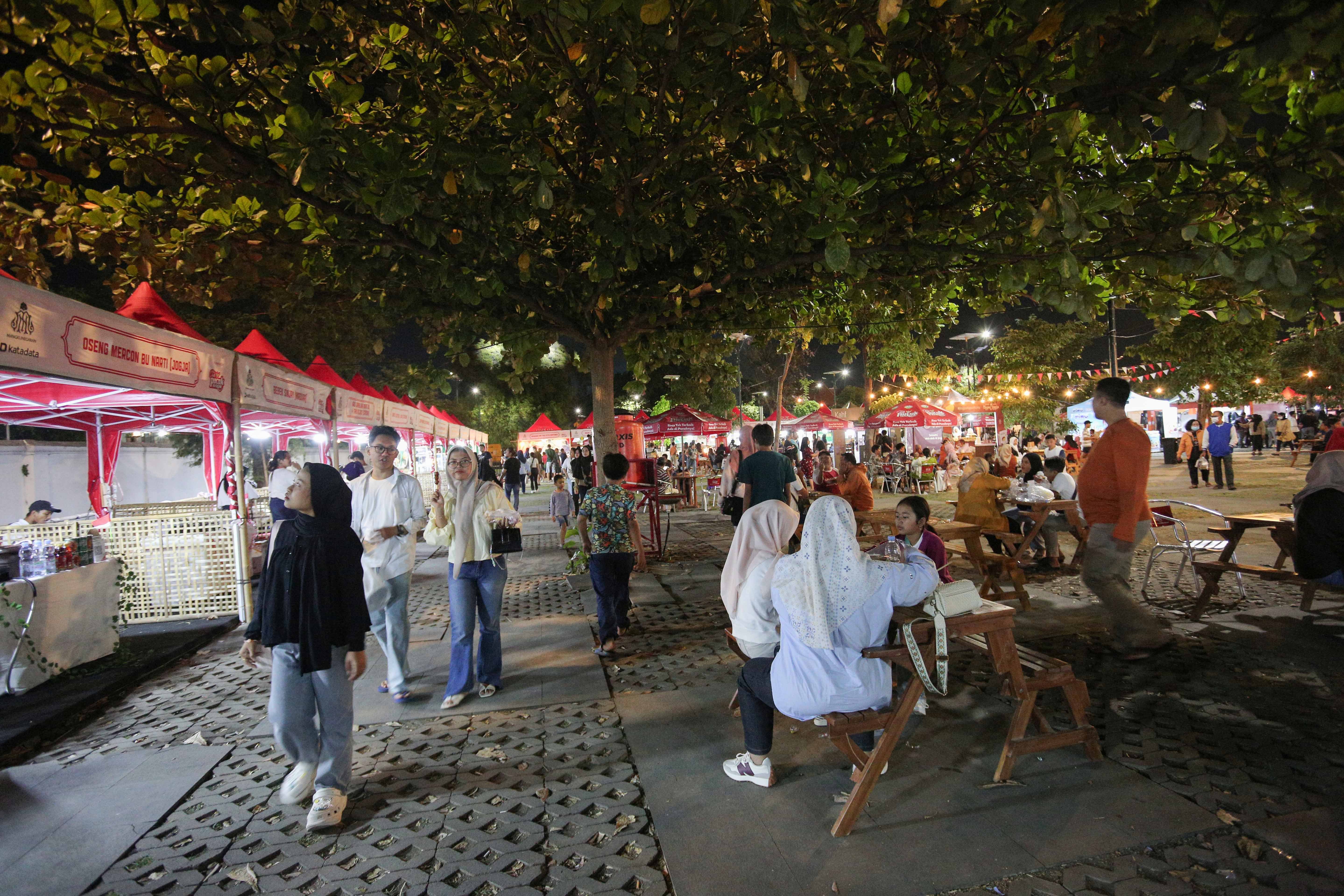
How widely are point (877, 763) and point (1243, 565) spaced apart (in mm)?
4998

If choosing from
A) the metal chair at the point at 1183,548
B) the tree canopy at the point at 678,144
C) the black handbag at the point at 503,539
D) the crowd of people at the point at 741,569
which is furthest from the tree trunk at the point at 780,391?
the black handbag at the point at 503,539

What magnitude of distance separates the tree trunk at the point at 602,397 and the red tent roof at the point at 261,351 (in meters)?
4.46

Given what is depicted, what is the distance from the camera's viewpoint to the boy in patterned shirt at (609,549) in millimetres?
5621

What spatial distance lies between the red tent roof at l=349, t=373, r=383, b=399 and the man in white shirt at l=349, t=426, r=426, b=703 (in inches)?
392

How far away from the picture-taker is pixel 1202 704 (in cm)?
402

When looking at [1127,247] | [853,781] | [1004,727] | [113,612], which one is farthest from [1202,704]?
[113,612]

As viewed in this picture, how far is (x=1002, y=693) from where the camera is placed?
3.72 m

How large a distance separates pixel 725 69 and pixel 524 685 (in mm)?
4529

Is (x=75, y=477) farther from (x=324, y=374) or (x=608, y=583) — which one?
(x=608, y=583)

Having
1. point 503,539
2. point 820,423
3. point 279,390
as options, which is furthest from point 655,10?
point 820,423

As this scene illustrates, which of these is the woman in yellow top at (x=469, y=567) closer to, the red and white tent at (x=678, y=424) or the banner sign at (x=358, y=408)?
the banner sign at (x=358, y=408)

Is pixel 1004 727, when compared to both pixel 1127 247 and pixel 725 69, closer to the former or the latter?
pixel 1127 247

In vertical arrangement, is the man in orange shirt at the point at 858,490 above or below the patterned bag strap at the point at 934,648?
above

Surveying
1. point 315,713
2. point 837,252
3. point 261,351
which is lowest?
point 315,713
